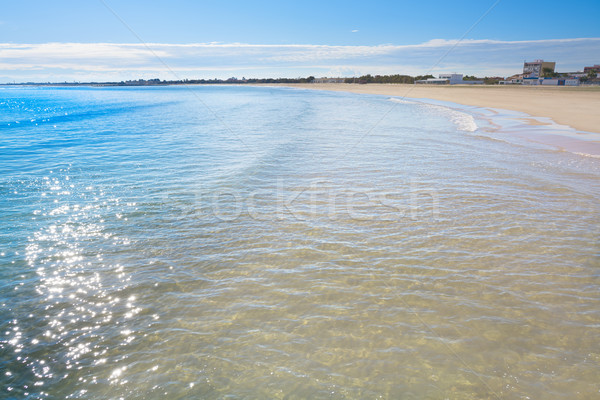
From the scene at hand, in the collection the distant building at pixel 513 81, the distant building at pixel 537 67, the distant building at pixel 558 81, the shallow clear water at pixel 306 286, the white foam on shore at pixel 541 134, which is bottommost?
the shallow clear water at pixel 306 286

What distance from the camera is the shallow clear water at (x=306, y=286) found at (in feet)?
13.0

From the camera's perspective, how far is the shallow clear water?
13.0ft

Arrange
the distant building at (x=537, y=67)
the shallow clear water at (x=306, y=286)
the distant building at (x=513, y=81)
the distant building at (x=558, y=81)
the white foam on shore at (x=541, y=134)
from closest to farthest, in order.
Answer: the shallow clear water at (x=306, y=286) → the white foam on shore at (x=541, y=134) → the distant building at (x=558, y=81) → the distant building at (x=513, y=81) → the distant building at (x=537, y=67)

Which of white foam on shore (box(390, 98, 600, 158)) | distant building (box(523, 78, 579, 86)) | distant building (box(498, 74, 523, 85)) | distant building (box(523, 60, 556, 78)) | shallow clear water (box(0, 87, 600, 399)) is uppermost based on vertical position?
distant building (box(523, 60, 556, 78))

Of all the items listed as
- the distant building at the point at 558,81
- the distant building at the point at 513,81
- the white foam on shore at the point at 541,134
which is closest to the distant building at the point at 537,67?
the distant building at the point at 513,81

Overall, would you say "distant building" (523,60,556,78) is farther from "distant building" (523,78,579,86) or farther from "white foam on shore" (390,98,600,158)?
"white foam on shore" (390,98,600,158)

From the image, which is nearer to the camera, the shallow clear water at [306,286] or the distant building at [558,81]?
the shallow clear water at [306,286]

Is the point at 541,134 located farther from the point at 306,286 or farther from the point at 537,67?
the point at 537,67

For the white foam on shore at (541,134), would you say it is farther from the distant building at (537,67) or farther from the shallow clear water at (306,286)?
the distant building at (537,67)

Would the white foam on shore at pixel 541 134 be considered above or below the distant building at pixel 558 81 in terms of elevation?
below

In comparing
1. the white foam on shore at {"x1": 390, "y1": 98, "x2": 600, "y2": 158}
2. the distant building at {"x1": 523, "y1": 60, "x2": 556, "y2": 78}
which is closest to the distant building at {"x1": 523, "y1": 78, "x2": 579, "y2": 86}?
the distant building at {"x1": 523, "y1": 60, "x2": 556, "y2": 78}

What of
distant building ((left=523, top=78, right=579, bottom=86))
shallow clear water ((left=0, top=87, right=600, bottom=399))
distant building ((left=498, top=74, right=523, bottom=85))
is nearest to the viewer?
shallow clear water ((left=0, top=87, right=600, bottom=399))

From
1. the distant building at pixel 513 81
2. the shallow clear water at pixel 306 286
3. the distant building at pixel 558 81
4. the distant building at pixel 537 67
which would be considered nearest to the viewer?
the shallow clear water at pixel 306 286

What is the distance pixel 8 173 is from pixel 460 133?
74.9 ft
